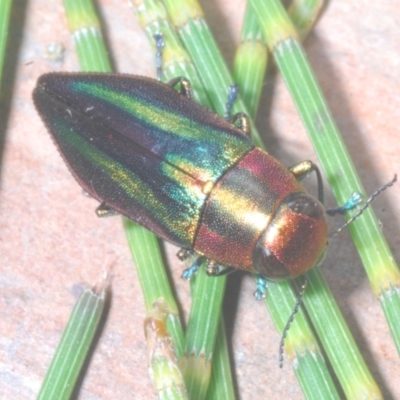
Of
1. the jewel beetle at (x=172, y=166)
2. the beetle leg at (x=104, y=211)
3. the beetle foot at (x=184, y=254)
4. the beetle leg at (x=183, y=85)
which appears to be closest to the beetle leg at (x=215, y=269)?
the jewel beetle at (x=172, y=166)

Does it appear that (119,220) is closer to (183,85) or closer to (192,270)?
(192,270)

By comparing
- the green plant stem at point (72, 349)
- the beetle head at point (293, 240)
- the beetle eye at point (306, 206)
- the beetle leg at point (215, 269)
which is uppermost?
the beetle eye at point (306, 206)

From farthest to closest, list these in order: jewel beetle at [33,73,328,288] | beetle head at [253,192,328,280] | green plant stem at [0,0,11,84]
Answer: green plant stem at [0,0,11,84] < jewel beetle at [33,73,328,288] < beetle head at [253,192,328,280]

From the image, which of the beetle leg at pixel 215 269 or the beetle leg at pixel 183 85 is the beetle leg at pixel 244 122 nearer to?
the beetle leg at pixel 183 85

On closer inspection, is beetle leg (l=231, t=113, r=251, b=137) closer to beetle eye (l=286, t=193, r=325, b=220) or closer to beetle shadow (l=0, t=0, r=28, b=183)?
beetle eye (l=286, t=193, r=325, b=220)

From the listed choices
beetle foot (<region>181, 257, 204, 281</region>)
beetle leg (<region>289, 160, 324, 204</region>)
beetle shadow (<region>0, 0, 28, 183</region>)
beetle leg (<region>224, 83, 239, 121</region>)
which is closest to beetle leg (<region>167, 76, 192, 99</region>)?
beetle leg (<region>224, 83, 239, 121</region>)

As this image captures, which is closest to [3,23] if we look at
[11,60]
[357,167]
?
[11,60]
